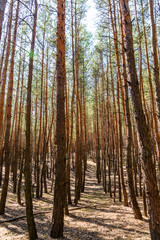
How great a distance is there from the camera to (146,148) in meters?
3.28


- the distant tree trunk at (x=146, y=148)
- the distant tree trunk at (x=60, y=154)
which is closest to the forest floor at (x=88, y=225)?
the distant tree trunk at (x=60, y=154)

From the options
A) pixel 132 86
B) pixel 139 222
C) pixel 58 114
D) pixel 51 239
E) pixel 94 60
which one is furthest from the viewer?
pixel 94 60

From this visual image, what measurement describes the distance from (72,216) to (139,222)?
2.22 m

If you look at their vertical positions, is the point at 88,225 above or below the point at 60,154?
below

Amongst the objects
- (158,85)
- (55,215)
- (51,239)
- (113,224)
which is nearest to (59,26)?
(158,85)

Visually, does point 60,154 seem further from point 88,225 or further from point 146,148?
point 88,225

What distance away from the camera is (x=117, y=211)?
21.2 feet

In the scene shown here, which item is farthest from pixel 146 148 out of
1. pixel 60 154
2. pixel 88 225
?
pixel 88 225

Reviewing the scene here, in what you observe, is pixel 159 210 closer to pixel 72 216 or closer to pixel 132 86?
pixel 132 86

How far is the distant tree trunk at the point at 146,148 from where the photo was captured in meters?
3.06

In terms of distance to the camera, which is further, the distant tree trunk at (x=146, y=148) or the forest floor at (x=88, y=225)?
the forest floor at (x=88, y=225)

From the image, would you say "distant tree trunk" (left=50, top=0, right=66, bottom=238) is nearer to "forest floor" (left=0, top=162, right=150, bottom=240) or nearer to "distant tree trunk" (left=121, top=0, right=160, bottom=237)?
"forest floor" (left=0, top=162, right=150, bottom=240)

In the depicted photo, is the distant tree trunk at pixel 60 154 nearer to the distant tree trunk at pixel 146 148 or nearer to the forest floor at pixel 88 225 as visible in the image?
the forest floor at pixel 88 225

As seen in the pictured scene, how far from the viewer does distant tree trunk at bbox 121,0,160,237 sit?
3059mm
